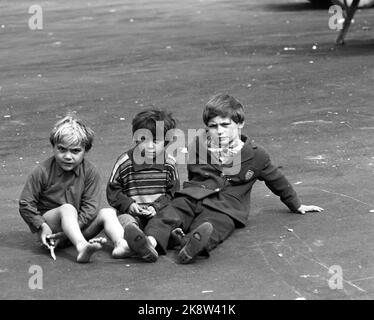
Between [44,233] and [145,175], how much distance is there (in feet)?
2.48

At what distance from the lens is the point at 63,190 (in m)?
6.41

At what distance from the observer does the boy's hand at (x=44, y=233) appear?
6.21 metres

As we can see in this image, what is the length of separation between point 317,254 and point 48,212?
1.58 metres

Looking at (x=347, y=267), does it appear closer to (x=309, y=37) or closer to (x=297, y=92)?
(x=297, y=92)

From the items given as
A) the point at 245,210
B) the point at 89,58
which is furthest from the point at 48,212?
the point at 89,58

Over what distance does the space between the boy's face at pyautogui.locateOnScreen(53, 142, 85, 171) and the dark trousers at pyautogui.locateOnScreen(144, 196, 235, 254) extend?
1.86ft

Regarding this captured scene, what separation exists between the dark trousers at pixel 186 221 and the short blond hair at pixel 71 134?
2.02 ft

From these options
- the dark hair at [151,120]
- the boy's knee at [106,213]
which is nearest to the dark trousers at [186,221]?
the boy's knee at [106,213]

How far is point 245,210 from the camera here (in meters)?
6.71

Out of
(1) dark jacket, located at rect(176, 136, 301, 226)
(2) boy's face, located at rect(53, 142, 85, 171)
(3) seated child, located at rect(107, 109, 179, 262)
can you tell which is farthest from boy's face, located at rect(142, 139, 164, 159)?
(2) boy's face, located at rect(53, 142, 85, 171)

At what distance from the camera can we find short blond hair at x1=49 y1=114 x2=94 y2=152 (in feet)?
20.7

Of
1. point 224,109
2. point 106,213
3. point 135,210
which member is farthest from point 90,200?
point 224,109

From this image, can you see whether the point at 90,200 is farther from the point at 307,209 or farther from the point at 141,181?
the point at 307,209

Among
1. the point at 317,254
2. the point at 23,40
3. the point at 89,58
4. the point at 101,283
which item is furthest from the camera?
the point at 23,40
